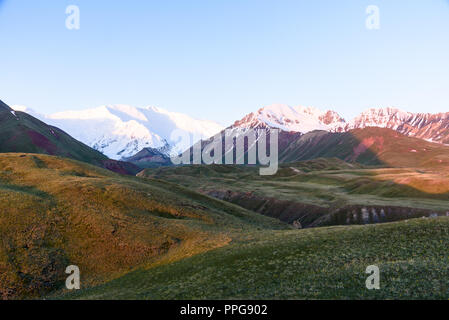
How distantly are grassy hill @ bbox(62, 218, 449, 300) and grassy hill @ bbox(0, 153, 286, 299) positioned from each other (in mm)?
6493

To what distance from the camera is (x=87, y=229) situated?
183 feet

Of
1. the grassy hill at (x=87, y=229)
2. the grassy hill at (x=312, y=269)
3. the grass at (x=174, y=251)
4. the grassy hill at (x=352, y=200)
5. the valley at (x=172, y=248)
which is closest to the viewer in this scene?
the grassy hill at (x=312, y=269)

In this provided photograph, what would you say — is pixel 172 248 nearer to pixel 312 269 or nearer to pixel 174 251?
pixel 174 251

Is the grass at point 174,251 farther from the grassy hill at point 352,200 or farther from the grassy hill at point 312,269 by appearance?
the grassy hill at point 352,200

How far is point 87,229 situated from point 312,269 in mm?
39752

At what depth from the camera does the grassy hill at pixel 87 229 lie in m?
46.0

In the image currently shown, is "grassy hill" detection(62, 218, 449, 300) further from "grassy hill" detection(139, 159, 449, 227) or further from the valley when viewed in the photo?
"grassy hill" detection(139, 159, 449, 227)

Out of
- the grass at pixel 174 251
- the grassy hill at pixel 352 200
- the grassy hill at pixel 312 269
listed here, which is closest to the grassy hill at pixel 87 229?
the grass at pixel 174 251

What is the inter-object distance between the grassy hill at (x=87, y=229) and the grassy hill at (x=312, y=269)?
6493mm

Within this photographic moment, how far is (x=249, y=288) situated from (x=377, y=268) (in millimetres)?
12479
